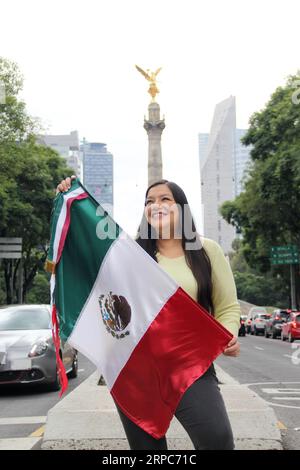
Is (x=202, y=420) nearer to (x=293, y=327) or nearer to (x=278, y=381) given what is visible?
(x=278, y=381)

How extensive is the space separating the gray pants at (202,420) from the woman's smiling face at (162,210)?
31.3 inches

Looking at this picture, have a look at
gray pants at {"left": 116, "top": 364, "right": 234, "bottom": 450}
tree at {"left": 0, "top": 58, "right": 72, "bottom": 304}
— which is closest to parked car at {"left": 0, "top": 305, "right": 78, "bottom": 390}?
gray pants at {"left": 116, "top": 364, "right": 234, "bottom": 450}

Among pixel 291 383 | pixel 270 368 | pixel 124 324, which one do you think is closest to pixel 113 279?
pixel 124 324

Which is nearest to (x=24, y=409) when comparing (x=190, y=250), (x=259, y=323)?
(x=190, y=250)

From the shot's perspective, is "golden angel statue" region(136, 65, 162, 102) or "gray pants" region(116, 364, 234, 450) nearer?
"gray pants" region(116, 364, 234, 450)

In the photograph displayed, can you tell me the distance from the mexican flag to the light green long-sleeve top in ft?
0.28

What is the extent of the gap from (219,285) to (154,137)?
46471mm

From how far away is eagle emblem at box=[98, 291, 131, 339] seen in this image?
141 inches

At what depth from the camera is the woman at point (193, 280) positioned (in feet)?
10.5

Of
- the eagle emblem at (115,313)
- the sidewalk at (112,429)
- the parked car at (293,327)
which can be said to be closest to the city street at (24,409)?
the sidewalk at (112,429)

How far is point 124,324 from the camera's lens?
357 cm

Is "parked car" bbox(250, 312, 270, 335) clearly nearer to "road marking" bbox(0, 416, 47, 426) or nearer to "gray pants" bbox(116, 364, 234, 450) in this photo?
"road marking" bbox(0, 416, 47, 426)
